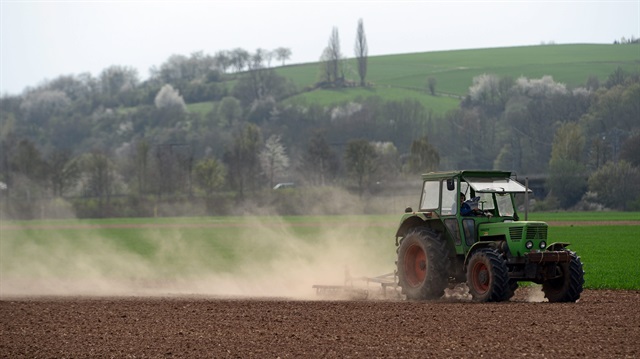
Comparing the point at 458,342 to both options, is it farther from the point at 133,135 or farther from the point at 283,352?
the point at 133,135

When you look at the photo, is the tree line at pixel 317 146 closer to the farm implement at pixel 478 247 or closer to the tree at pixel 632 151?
the tree at pixel 632 151

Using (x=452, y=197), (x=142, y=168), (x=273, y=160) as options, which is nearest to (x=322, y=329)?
(x=452, y=197)

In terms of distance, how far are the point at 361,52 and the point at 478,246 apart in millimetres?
152673

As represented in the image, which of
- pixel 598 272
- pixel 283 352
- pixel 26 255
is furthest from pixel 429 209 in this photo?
pixel 26 255

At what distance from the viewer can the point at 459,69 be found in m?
165

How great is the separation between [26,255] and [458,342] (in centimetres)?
3009

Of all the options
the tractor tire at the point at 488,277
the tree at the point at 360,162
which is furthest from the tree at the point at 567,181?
the tractor tire at the point at 488,277

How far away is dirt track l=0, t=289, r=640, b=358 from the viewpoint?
1287 centimetres

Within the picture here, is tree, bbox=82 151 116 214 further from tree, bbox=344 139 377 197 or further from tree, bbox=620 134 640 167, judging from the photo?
tree, bbox=620 134 640 167

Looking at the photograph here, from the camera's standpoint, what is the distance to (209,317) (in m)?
16.4

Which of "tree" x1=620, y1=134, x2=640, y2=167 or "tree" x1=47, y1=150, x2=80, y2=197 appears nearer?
"tree" x1=620, y1=134, x2=640, y2=167

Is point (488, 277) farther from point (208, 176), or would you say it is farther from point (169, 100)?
point (169, 100)

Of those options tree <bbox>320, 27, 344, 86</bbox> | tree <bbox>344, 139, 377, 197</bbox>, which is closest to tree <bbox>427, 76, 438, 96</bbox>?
tree <bbox>320, 27, 344, 86</bbox>

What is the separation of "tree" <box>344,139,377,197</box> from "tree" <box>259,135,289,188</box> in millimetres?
23711
